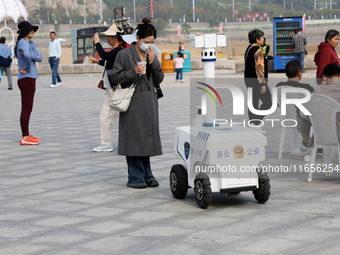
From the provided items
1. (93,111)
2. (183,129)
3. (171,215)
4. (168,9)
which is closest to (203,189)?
(171,215)

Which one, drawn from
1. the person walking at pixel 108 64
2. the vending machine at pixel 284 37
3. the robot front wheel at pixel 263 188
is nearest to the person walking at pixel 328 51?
the person walking at pixel 108 64

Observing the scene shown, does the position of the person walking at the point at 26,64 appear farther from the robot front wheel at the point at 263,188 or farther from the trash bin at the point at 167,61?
the trash bin at the point at 167,61

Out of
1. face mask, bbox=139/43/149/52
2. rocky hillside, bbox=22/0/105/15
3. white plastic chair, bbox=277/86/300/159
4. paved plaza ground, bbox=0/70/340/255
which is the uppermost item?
rocky hillside, bbox=22/0/105/15

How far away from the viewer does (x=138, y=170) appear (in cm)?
664

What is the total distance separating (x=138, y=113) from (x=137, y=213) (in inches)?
48.0

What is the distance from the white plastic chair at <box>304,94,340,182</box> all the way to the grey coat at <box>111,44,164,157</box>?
5.13 feet

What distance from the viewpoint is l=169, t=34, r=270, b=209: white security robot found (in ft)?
18.5

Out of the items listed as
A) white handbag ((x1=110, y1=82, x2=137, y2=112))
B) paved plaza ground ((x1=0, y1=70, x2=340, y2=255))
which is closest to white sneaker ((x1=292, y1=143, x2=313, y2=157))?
paved plaza ground ((x1=0, y1=70, x2=340, y2=255))

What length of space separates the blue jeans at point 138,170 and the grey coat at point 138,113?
157 millimetres

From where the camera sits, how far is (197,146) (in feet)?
19.1

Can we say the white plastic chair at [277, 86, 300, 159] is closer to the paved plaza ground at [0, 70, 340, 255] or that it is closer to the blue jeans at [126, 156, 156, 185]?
the paved plaza ground at [0, 70, 340, 255]

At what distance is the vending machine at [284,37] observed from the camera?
23.8 m

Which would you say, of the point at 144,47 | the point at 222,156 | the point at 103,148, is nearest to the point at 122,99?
the point at 144,47

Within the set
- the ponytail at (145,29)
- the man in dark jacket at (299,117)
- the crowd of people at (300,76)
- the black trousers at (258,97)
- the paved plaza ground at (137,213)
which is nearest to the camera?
the paved plaza ground at (137,213)
